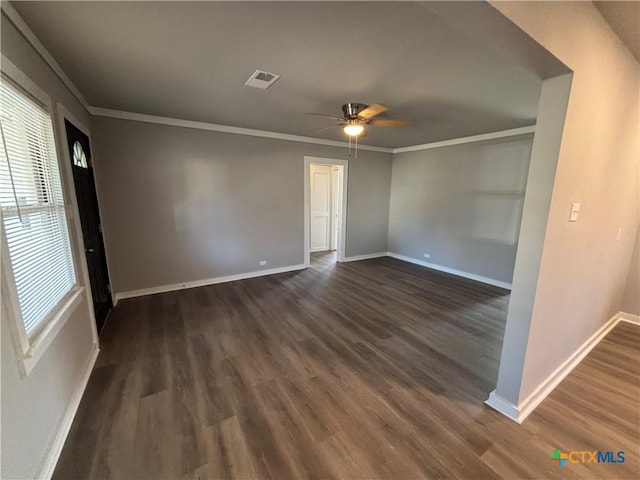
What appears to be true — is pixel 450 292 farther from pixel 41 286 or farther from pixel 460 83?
pixel 41 286

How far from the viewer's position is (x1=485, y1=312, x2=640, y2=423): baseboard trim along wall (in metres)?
1.72

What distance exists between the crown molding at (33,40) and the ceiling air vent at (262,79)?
1.37 meters

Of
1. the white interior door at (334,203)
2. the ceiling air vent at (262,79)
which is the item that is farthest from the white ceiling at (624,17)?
the white interior door at (334,203)

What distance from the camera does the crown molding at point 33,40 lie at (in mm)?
1377

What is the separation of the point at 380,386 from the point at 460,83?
8.96 feet

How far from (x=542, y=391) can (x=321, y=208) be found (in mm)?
5437

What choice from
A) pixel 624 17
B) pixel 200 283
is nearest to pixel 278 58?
pixel 624 17

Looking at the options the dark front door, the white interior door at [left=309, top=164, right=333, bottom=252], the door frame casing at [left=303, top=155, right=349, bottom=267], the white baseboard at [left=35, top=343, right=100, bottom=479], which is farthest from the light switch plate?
the white interior door at [left=309, top=164, right=333, bottom=252]

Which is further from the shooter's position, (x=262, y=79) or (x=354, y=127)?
(x=354, y=127)

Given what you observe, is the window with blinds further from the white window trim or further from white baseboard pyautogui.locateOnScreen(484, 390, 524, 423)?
white baseboard pyautogui.locateOnScreen(484, 390, 524, 423)

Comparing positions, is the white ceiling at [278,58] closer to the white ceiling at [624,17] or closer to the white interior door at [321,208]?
the white ceiling at [624,17]

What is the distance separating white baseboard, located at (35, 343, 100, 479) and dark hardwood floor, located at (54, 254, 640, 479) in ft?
0.13

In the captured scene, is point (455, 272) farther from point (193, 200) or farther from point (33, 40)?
point (33, 40)

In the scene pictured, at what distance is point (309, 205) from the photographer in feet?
15.9
